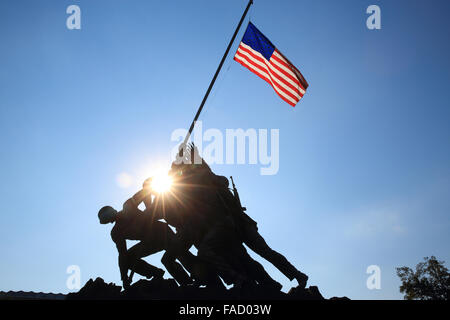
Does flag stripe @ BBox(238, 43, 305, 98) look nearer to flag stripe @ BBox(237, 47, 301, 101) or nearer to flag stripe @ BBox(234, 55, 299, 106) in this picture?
flag stripe @ BBox(237, 47, 301, 101)

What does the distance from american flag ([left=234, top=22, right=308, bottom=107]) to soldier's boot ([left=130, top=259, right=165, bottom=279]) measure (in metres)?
5.80

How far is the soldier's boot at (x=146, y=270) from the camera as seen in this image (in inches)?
320

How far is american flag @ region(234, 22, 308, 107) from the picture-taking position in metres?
10.6

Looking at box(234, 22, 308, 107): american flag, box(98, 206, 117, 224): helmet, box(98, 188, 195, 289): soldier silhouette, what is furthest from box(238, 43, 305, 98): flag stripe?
box(98, 206, 117, 224): helmet

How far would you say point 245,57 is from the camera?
1053 cm

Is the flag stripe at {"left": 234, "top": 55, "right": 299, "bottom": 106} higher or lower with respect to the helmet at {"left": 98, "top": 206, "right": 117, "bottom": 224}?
higher

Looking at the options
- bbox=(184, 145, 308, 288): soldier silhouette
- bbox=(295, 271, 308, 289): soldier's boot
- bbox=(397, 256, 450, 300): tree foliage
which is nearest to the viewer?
bbox=(295, 271, 308, 289): soldier's boot

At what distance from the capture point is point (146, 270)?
322 inches

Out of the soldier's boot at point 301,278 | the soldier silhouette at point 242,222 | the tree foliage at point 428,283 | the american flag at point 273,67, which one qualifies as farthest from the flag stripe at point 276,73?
the tree foliage at point 428,283

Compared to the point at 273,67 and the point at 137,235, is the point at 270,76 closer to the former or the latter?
the point at 273,67

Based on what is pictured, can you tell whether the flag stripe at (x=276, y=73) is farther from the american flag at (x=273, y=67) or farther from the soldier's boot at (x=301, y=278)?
the soldier's boot at (x=301, y=278)
